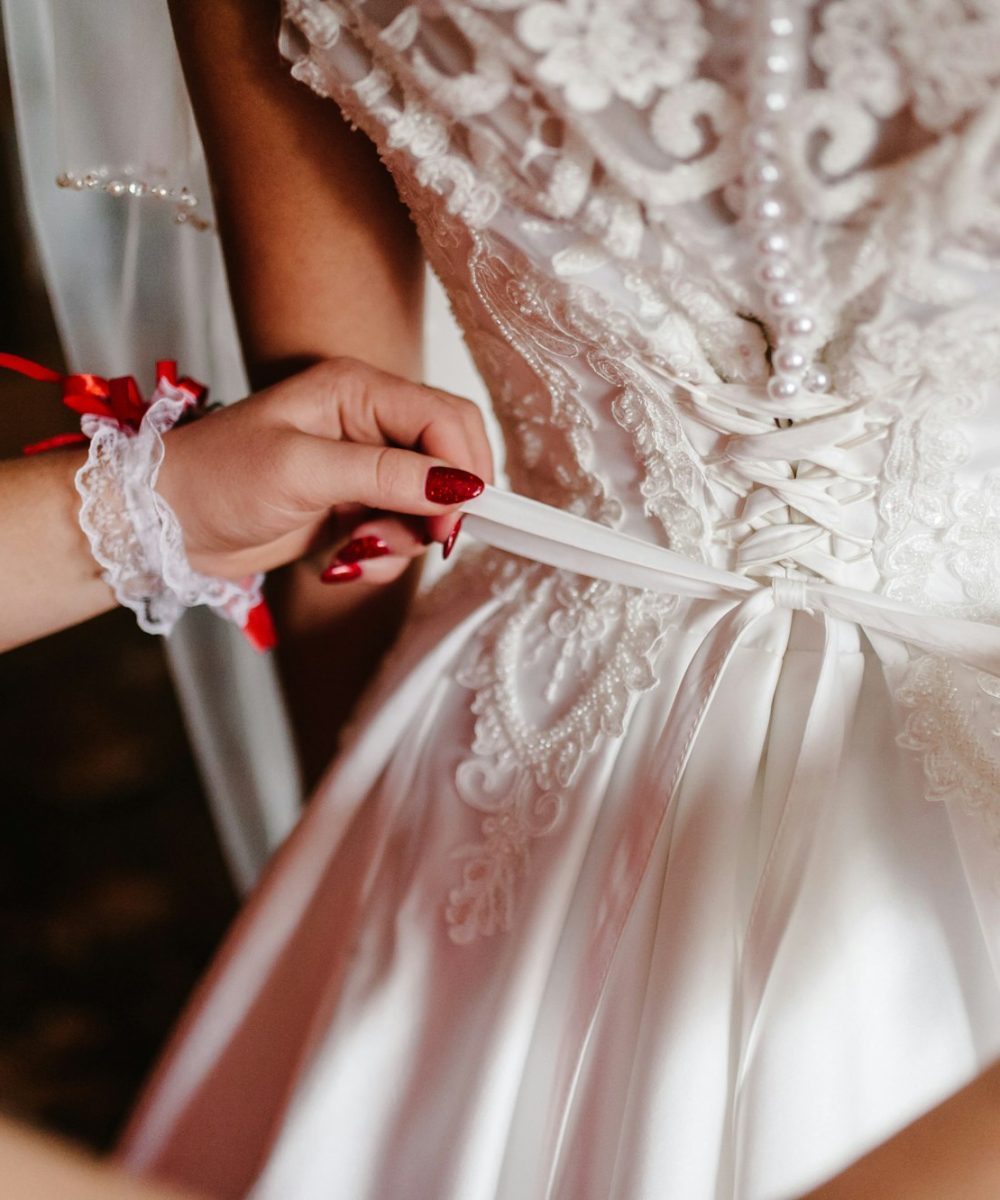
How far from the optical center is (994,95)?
14.6 inches

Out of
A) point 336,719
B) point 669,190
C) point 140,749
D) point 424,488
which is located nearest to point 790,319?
point 669,190

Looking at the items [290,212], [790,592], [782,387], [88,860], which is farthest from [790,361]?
[88,860]

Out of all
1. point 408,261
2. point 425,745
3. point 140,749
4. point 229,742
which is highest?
point 408,261

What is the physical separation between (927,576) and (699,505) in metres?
0.13

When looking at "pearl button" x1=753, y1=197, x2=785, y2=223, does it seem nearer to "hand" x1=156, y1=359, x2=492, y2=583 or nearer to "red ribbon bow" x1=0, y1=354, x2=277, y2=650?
"hand" x1=156, y1=359, x2=492, y2=583

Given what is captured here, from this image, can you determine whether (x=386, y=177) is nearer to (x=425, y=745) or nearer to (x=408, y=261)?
(x=408, y=261)

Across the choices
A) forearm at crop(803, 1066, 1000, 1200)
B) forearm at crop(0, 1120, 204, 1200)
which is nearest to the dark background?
forearm at crop(0, 1120, 204, 1200)

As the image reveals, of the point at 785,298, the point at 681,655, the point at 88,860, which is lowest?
the point at 88,860

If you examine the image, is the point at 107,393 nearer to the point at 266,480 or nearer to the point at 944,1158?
the point at 266,480

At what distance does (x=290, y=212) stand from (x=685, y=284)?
35 centimetres

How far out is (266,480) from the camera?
61 cm

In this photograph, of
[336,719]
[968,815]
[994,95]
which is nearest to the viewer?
[994,95]

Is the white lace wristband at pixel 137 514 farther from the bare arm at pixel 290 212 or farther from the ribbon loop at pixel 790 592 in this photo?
the ribbon loop at pixel 790 592

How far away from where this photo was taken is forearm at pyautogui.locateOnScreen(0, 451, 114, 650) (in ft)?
2.14
